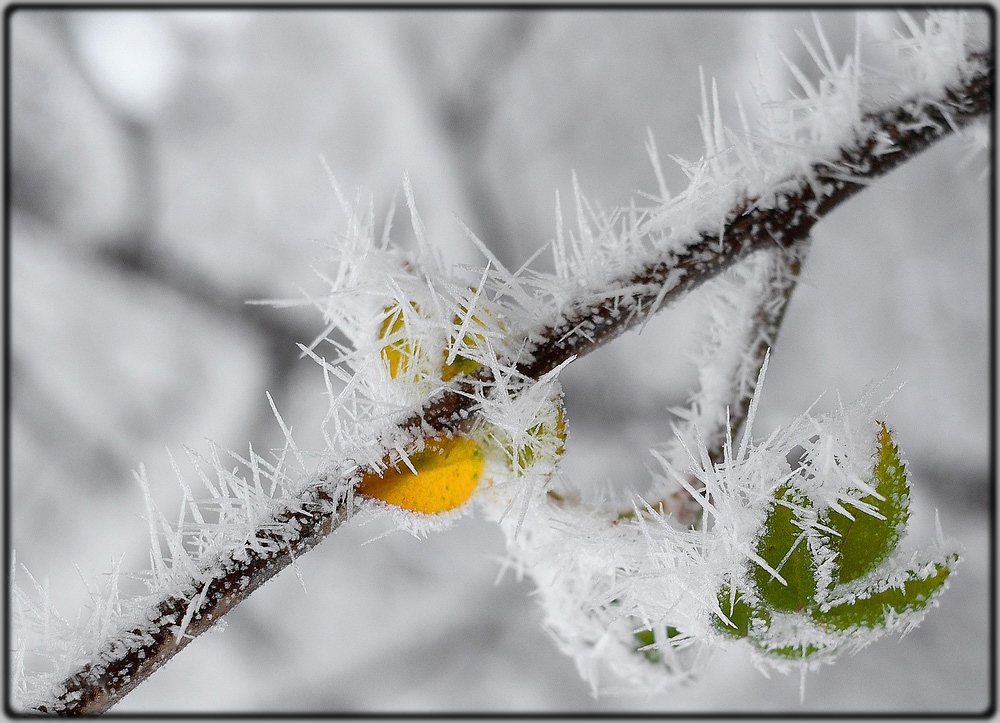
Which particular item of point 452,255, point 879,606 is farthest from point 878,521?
point 452,255

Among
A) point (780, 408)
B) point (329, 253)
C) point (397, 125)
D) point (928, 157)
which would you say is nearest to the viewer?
point (329, 253)

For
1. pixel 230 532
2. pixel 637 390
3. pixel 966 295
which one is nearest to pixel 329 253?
pixel 230 532

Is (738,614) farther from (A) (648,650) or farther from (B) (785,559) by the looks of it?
(A) (648,650)

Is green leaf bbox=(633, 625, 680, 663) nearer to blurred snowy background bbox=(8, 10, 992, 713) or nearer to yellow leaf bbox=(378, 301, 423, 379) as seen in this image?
yellow leaf bbox=(378, 301, 423, 379)

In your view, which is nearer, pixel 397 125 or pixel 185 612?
pixel 185 612

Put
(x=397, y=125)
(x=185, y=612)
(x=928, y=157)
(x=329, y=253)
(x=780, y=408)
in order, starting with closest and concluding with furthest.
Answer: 1. (x=185, y=612)
2. (x=329, y=253)
3. (x=928, y=157)
4. (x=780, y=408)
5. (x=397, y=125)

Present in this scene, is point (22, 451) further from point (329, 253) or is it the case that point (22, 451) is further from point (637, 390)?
point (329, 253)

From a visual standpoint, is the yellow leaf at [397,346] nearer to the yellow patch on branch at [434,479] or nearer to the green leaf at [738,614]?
the yellow patch on branch at [434,479]

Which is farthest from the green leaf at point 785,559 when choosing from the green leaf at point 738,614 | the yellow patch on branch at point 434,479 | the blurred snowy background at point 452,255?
the blurred snowy background at point 452,255
